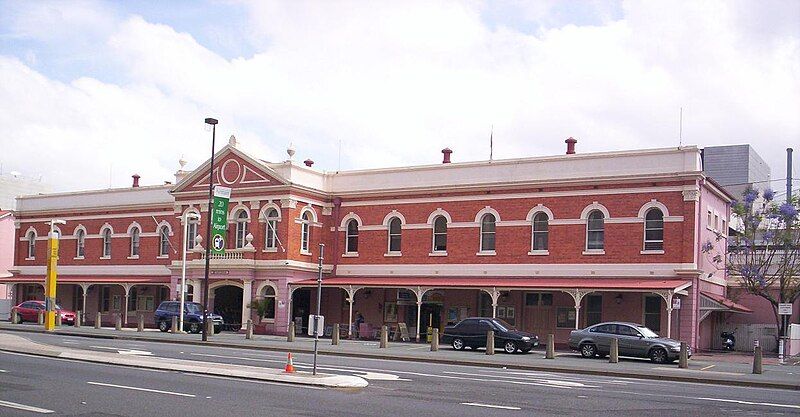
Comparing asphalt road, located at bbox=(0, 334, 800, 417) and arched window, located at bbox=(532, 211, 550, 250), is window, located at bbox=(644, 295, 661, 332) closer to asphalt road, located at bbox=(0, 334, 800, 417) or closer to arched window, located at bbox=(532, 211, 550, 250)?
arched window, located at bbox=(532, 211, 550, 250)

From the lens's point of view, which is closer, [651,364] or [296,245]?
[651,364]

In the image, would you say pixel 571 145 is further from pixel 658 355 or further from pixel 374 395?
pixel 374 395

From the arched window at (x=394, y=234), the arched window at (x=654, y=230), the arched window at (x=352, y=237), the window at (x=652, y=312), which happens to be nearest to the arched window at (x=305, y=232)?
the arched window at (x=352, y=237)

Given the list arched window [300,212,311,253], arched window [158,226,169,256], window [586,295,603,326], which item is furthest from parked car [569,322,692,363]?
arched window [158,226,169,256]

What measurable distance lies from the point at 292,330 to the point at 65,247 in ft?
86.6

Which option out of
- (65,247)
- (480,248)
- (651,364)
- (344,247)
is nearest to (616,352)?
(651,364)

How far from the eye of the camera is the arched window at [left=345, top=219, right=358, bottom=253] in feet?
157

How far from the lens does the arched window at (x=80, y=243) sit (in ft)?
191

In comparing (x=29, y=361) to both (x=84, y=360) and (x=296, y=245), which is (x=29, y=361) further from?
(x=296, y=245)

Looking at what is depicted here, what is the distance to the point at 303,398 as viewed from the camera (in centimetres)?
1675

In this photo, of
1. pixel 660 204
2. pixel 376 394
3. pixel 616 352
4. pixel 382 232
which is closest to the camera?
pixel 376 394

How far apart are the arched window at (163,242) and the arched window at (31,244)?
1209 centimetres

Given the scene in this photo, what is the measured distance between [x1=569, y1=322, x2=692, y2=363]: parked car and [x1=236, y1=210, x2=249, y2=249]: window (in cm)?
2065

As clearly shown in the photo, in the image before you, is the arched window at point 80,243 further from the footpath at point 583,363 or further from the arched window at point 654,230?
the arched window at point 654,230
